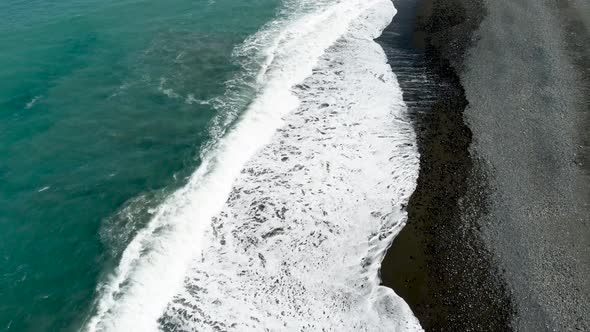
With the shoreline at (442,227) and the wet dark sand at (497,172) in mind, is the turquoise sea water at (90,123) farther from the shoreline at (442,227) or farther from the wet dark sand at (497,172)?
the wet dark sand at (497,172)

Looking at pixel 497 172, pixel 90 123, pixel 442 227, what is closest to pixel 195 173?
pixel 90 123

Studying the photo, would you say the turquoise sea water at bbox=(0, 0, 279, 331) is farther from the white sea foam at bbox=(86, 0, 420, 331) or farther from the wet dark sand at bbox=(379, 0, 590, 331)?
the wet dark sand at bbox=(379, 0, 590, 331)

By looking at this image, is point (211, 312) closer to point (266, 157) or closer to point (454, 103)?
point (266, 157)

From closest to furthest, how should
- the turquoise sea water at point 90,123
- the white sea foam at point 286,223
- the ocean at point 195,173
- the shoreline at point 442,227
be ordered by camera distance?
1. the shoreline at point 442,227
2. the white sea foam at point 286,223
3. the ocean at point 195,173
4. the turquoise sea water at point 90,123

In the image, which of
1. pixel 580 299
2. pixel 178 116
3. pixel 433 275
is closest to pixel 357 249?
pixel 433 275

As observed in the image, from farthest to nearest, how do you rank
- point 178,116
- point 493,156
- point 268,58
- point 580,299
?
point 268,58, point 178,116, point 493,156, point 580,299

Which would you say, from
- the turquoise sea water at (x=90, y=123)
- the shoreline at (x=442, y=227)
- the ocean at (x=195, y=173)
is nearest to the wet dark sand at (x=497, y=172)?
the shoreline at (x=442, y=227)
